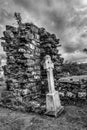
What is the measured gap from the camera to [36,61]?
4.17 meters

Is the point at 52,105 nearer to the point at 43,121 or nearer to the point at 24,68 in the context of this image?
the point at 43,121

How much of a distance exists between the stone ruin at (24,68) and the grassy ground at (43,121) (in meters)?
0.46

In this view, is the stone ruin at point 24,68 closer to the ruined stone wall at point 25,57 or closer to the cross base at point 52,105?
the ruined stone wall at point 25,57

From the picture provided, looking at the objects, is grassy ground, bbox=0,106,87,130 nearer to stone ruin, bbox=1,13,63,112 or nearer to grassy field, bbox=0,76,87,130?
grassy field, bbox=0,76,87,130

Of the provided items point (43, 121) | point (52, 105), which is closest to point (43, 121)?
point (43, 121)

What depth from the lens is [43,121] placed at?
266 centimetres

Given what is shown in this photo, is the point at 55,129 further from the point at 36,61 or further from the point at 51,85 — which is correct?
the point at 36,61

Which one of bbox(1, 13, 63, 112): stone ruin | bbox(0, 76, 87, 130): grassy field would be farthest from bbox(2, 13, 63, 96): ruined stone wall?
bbox(0, 76, 87, 130): grassy field

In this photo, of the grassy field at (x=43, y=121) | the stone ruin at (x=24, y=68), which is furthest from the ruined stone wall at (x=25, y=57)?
the grassy field at (x=43, y=121)

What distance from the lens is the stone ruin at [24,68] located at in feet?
11.9

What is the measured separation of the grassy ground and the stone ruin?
46 cm

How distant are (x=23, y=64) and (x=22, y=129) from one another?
2.22 meters

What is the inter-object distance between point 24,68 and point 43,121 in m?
2.05

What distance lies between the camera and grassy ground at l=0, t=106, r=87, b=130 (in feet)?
7.80
